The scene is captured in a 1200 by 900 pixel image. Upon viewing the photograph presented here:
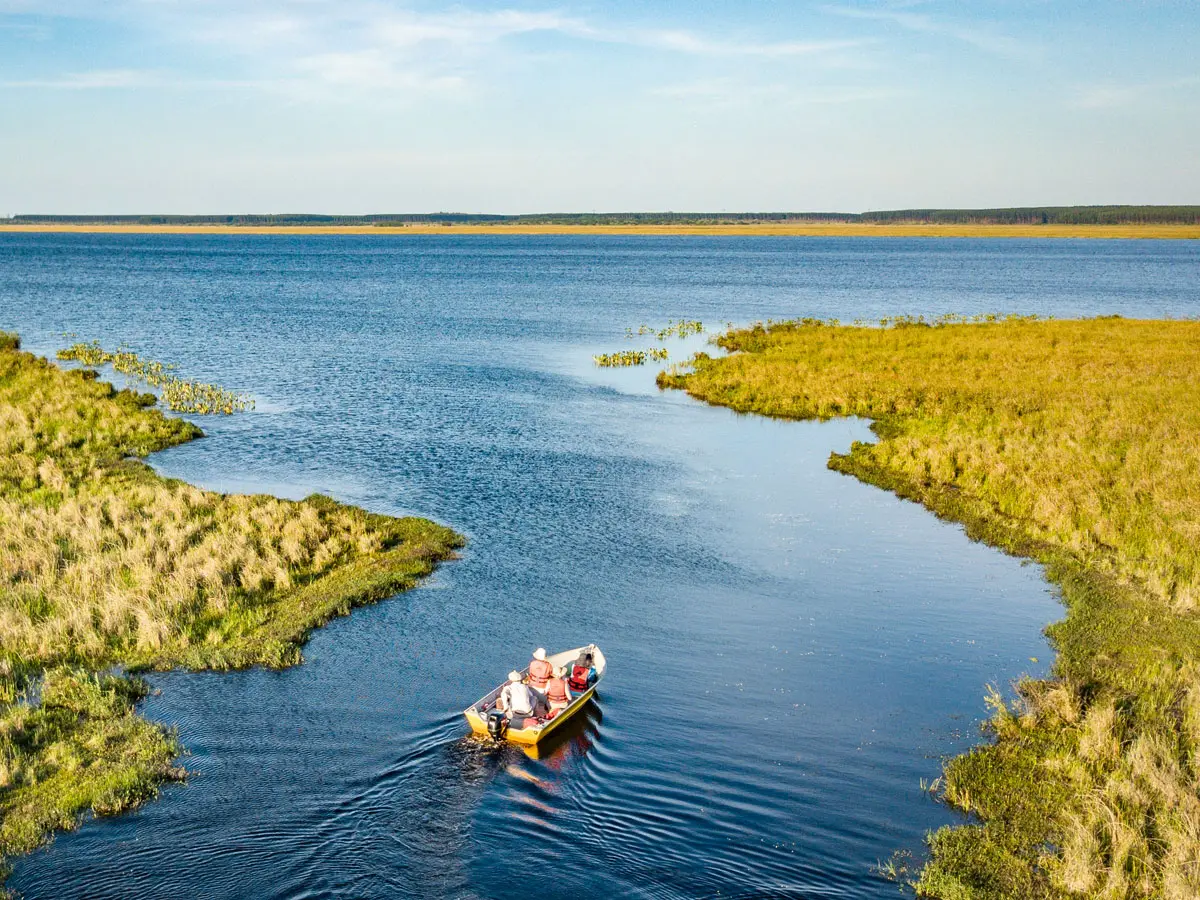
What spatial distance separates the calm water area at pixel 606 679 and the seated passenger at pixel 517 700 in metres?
0.74

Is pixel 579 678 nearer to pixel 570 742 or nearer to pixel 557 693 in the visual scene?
pixel 557 693

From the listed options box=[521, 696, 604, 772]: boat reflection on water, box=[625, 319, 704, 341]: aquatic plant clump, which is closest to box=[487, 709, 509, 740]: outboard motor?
box=[521, 696, 604, 772]: boat reflection on water

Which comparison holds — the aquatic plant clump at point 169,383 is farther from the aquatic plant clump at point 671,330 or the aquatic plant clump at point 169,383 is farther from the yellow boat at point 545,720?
the aquatic plant clump at point 671,330

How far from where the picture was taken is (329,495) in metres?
34.8

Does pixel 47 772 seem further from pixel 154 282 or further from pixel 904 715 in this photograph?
pixel 154 282

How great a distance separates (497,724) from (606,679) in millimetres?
3985

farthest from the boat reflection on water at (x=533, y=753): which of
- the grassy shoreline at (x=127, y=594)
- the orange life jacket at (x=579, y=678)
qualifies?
the grassy shoreline at (x=127, y=594)

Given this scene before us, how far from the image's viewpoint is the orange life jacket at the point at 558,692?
2000 centimetres

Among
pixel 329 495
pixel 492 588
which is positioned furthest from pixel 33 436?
pixel 492 588

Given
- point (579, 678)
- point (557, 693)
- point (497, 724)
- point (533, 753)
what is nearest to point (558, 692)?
point (557, 693)

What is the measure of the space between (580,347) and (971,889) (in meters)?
62.1

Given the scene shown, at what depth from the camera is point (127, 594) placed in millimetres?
24141

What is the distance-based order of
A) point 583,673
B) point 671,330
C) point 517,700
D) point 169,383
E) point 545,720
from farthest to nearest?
point 671,330 < point 169,383 < point 583,673 < point 545,720 < point 517,700

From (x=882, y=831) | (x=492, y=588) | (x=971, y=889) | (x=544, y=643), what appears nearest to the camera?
(x=971, y=889)
